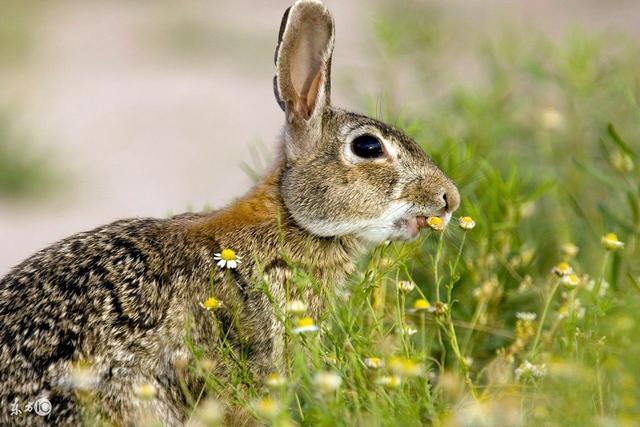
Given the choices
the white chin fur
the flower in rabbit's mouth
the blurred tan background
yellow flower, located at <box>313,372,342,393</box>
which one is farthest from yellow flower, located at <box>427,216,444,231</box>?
the blurred tan background

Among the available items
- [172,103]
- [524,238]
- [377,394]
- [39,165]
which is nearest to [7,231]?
[39,165]

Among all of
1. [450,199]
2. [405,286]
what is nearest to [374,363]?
[405,286]

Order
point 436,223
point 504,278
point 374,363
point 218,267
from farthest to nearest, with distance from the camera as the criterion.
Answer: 1. point 504,278
2. point 218,267
3. point 436,223
4. point 374,363

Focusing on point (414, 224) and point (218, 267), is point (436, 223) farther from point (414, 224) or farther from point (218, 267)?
point (218, 267)

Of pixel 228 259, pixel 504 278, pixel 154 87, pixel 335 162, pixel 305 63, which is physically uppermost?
pixel 305 63

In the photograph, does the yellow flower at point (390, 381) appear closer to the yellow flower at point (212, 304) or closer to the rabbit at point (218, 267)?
the rabbit at point (218, 267)

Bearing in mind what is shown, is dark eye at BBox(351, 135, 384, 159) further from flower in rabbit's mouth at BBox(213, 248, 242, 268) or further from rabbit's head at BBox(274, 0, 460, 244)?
flower in rabbit's mouth at BBox(213, 248, 242, 268)

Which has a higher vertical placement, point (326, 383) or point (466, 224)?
point (466, 224)

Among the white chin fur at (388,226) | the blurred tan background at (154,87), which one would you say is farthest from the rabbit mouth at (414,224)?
the blurred tan background at (154,87)
